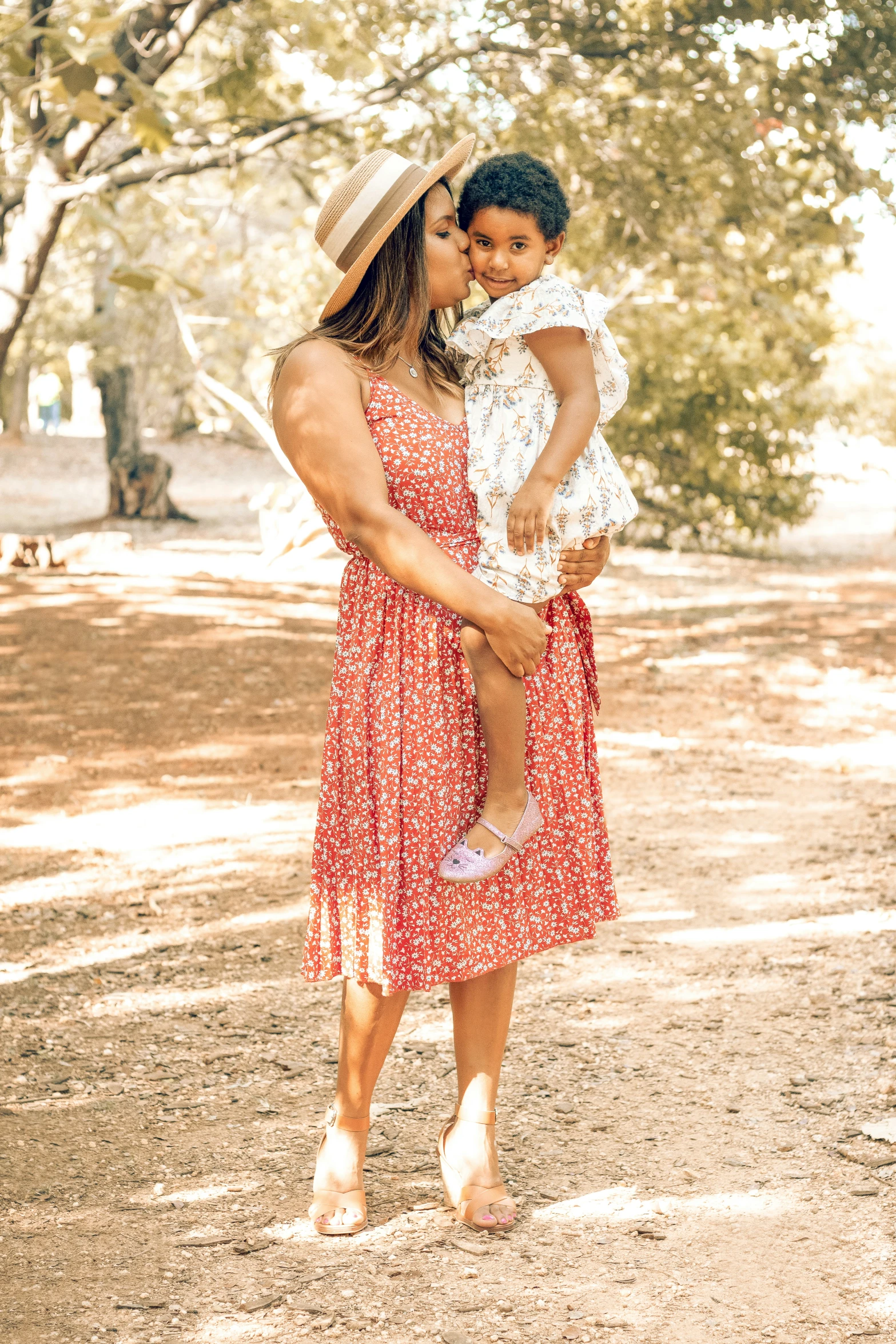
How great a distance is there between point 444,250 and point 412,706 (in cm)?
82

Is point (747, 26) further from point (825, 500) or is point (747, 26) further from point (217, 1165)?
point (825, 500)

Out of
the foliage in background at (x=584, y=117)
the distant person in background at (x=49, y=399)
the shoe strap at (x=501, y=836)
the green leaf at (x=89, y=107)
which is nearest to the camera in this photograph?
the shoe strap at (x=501, y=836)

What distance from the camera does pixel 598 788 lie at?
106 inches

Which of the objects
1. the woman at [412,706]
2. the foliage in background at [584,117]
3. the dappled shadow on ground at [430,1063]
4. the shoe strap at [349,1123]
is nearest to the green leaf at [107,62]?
the foliage in background at [584,117]

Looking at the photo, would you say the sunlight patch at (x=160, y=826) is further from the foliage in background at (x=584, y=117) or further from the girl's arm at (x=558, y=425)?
the girl's arm at (x=558, y=425)

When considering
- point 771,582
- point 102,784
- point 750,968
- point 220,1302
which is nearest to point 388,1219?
point 220,1302

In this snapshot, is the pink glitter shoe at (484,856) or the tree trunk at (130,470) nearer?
the pink glitter shoe at (484,856)

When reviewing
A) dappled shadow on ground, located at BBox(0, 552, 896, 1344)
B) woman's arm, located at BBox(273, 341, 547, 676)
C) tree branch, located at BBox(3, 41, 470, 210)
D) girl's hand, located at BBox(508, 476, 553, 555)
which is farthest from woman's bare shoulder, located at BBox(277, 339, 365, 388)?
tree branch, located at BBox(3, 41, 470, 210)

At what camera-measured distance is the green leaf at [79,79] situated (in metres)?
4.61

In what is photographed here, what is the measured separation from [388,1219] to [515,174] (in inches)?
76.2

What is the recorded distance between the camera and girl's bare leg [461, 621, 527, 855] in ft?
7.82

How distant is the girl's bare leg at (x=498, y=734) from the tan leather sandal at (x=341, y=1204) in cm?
59

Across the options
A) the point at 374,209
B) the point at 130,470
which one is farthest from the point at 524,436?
the point at 130,470

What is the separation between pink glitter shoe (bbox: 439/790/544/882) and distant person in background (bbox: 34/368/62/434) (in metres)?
35.5
